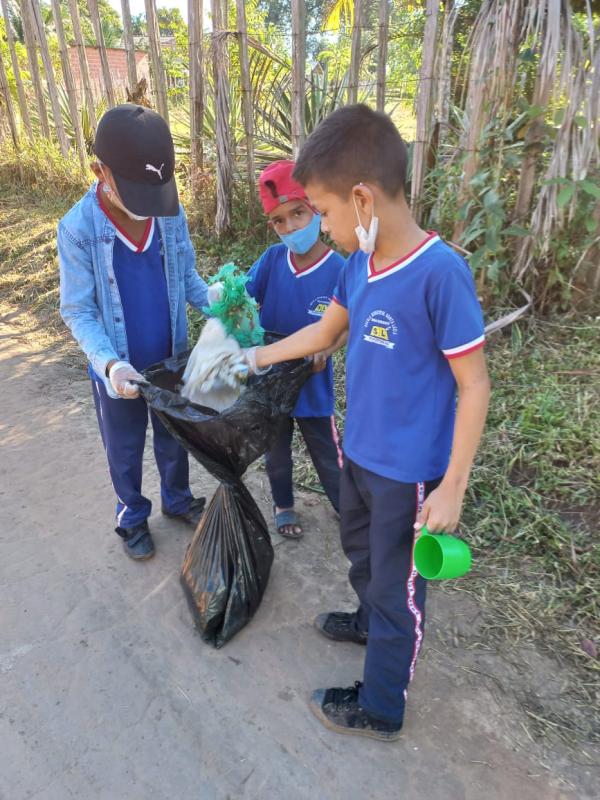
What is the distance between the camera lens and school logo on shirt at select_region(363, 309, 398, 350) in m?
1.38

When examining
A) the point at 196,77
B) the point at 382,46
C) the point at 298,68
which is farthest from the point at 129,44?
Answer: the point at 382,46

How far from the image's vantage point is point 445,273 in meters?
1.27

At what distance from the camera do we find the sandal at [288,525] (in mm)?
2619

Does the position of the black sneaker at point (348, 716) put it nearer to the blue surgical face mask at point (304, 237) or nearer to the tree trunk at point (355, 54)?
the blue surgical face mask at point (304, 237)

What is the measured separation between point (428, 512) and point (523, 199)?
246 centimetres

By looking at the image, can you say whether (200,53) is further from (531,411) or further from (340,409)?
(531,411)

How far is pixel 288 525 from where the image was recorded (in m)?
2.63

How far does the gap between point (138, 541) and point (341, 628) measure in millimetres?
1012

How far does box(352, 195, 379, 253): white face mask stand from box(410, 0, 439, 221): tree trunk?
8.06 ft

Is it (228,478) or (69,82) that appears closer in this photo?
(228,478)

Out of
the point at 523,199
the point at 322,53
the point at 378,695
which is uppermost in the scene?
the point at 322,53

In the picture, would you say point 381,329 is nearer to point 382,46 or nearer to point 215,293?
point 215,293

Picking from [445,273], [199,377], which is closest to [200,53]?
[199,377]

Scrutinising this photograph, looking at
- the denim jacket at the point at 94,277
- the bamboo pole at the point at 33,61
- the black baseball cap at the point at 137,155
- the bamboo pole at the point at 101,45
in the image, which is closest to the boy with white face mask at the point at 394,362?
the black baseball cap at the point at 137,155
